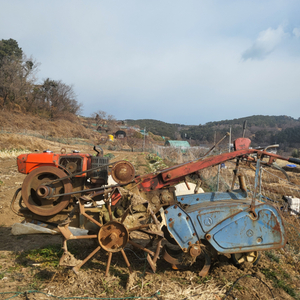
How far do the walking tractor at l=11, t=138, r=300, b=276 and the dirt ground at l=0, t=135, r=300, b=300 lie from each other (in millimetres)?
215

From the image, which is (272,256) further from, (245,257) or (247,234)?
(247,234)

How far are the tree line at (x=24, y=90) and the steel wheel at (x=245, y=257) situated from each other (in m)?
41.1

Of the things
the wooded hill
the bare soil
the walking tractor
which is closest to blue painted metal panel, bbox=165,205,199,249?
the walking tractor

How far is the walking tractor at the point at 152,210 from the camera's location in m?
3.86

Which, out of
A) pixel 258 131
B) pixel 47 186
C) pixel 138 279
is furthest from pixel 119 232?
pixel 258 131

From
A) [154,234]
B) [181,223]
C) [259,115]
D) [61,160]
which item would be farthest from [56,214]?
[259,115]

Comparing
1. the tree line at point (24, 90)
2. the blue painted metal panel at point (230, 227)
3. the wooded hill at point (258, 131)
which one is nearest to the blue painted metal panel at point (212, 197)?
the blue painted metal panel at point (230, 227)

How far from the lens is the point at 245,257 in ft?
13.9

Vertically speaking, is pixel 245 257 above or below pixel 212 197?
below

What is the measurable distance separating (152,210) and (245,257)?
69.9 inches

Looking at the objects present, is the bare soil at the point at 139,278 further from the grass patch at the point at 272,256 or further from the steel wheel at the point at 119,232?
the steel wheel at the point at 119,232

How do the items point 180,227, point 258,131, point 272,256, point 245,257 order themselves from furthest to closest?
point 258,131
point 272,256
point 245,257
point 180,227

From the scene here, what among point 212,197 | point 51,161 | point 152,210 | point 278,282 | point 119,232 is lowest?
point 278,282

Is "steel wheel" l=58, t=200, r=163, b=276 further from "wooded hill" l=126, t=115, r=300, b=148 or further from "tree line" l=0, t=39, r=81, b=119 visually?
"tree line" l=0, t=39, r=81, b=119
